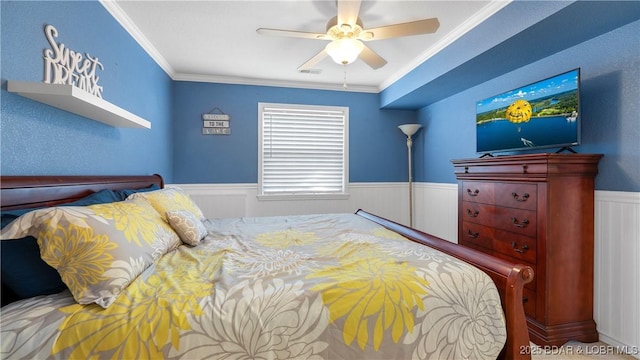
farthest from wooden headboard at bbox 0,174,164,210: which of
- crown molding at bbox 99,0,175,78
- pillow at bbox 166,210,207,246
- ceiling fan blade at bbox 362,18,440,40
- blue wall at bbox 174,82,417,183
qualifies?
ceiling fan blade at bbox 362,18,440,40

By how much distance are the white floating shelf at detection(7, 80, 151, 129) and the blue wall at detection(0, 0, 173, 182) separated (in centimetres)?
5

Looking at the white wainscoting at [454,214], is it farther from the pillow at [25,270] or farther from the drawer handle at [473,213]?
the pillow at [25,270]

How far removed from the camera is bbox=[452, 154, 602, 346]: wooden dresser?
1726mm

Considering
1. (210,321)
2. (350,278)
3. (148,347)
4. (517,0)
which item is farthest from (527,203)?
(148,347)

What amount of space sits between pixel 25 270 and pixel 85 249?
222mm

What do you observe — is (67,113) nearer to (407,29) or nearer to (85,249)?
(85,249)

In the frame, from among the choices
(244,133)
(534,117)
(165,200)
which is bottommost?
(165,200)

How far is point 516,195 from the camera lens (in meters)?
1.93

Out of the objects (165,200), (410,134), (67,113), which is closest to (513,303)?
(165,200)

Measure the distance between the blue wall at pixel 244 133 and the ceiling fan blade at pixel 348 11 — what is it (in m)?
2.14

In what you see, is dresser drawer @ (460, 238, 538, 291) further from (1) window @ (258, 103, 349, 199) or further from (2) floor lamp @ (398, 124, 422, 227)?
(1) window @ (258, 103, 349, 199)

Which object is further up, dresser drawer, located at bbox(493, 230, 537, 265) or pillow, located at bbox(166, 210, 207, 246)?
pillow, located at bbox(166, 210, 207, 246)

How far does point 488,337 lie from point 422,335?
0.31 metres

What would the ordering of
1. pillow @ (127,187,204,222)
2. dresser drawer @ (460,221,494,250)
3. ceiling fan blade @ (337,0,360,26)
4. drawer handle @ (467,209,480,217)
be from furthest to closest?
drawer handle @ (467,209,480,217) < dresser drawer @ (460,221,494,250) < pillow @ (127,187,204,222) < ceiling fan blade @ (337,0,360,26)
